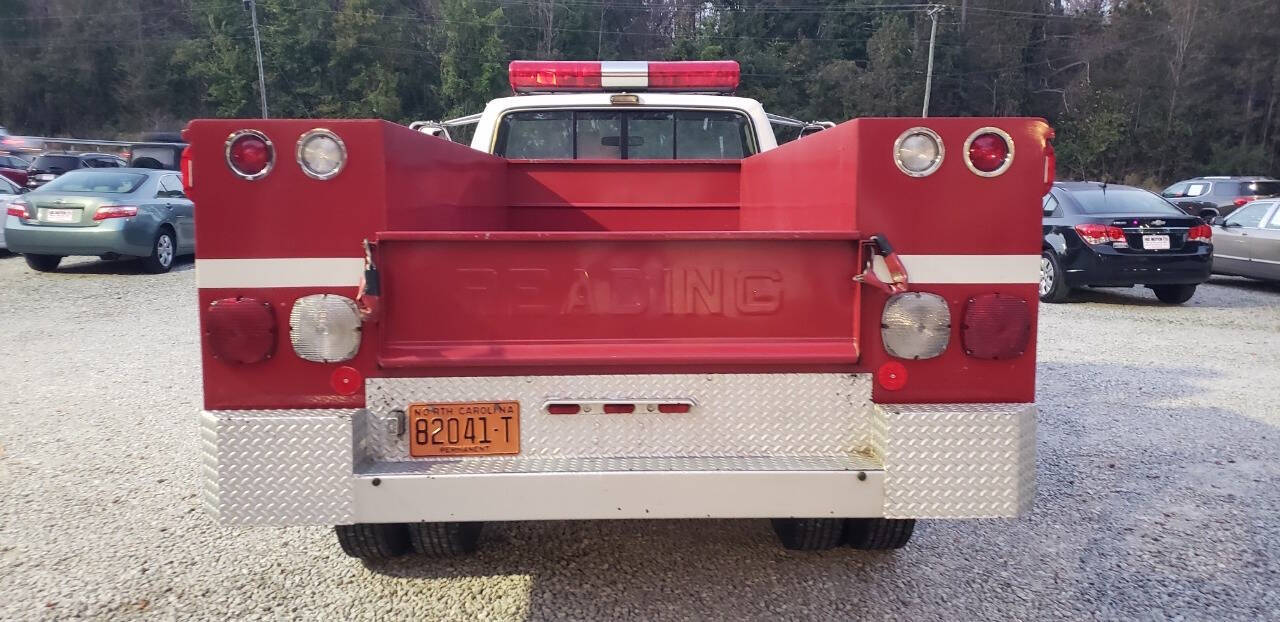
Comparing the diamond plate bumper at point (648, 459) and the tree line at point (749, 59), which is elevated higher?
the tree line at point (749, 59)

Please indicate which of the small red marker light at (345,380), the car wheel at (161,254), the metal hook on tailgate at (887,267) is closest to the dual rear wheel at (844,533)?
the metal hook on tailgate at (887,267)

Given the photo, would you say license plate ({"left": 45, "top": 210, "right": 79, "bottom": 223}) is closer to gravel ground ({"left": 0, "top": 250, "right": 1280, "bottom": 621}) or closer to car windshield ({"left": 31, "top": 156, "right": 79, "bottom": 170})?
gravel ground ({"left": 0, "top": 250, "right": 1280, "bottom": 621})

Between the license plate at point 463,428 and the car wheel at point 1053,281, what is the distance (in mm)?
9855

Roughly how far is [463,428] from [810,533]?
139 centimetres

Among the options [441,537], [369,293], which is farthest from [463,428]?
[441,537]

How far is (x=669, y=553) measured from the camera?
11.1ft

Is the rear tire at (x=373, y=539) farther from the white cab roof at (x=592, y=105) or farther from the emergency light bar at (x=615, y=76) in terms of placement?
the emergency light bar at (x=615, y=76)

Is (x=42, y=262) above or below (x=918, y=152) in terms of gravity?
below

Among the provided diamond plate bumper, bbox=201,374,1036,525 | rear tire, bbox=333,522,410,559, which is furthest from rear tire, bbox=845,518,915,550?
rear tire, bbox=333,522,410,559

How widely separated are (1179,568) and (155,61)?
62921 millimetres

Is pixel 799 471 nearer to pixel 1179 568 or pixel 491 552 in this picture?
pixel 491 552

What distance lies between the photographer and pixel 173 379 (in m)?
6.34

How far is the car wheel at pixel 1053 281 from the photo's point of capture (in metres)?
10.7

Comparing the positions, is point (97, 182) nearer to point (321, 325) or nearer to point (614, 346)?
point (321, 325)
